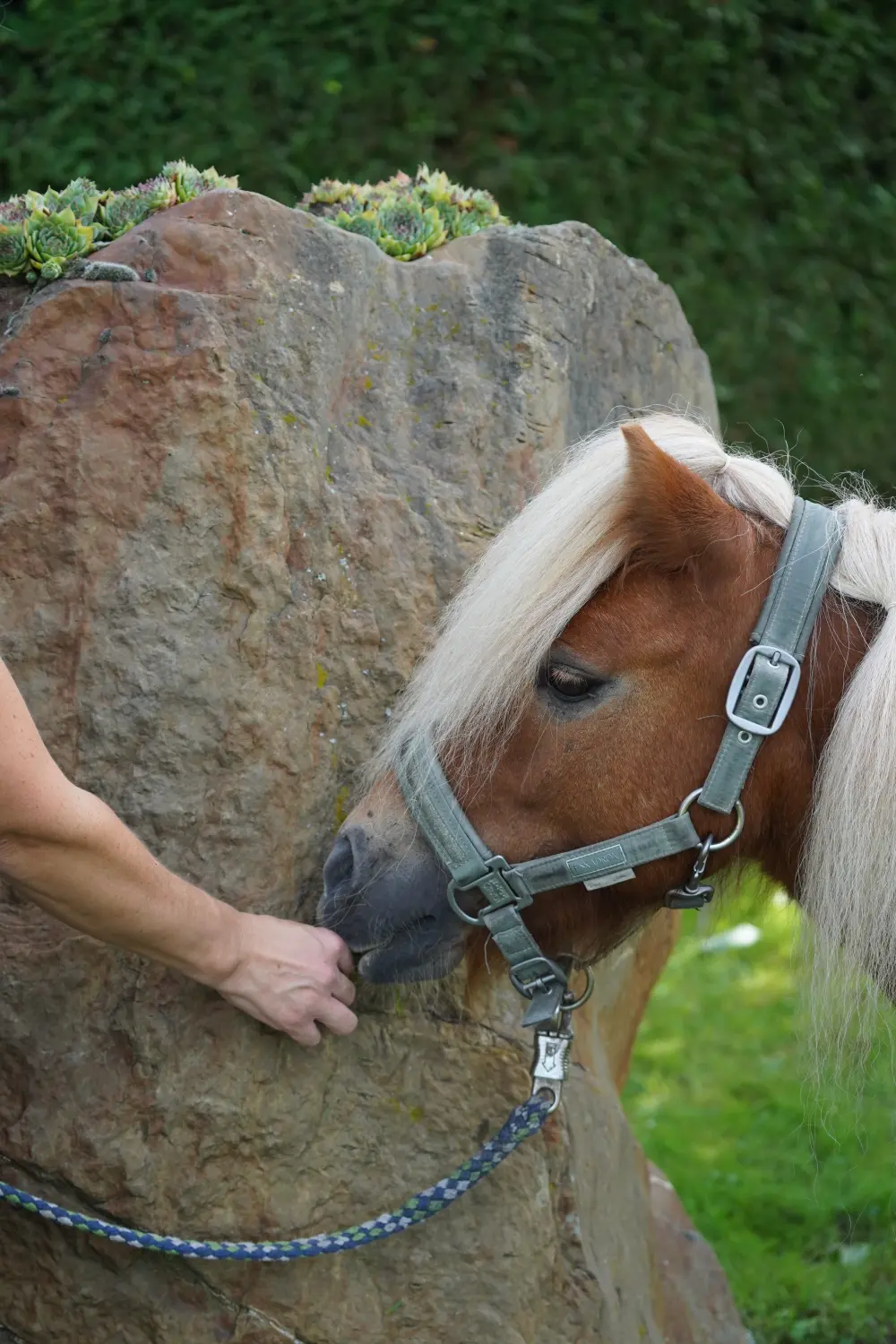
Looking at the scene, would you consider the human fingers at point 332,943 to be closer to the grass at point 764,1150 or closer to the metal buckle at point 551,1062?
the metal buckle at point 551,1062

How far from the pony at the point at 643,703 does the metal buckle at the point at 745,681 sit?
27 millimetres

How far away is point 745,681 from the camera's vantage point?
1900 mm

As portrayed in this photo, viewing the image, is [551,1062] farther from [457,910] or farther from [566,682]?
[566,682]

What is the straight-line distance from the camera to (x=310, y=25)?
4785mm

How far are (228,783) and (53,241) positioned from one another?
3.31 feet

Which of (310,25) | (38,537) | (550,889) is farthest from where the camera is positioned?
(310,25)

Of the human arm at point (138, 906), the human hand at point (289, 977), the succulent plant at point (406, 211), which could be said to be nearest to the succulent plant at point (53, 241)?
the succulent plant at point (406, 211)

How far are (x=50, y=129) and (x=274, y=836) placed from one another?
3012mm

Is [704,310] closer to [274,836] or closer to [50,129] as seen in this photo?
[50,129]

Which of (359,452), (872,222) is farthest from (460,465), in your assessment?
(872,222)

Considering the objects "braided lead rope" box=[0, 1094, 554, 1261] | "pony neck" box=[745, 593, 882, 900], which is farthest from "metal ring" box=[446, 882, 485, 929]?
"pony neck" box=[745, 593, 882, 900]

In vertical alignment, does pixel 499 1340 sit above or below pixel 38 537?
below

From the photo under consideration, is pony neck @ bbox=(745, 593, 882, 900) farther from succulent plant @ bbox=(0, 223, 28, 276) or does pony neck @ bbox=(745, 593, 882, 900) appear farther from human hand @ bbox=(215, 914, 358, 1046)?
succulent plant @ bbox=(0, 223, 28, 276)

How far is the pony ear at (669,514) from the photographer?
1.83m
